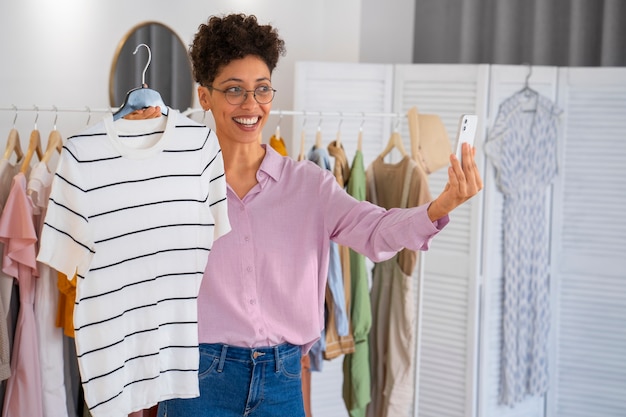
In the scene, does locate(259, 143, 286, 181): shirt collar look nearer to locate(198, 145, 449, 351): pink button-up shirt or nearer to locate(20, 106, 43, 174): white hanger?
locate(198, 145, 449, 351): pink button-up shirt

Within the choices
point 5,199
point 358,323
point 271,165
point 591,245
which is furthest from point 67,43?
point 591,245

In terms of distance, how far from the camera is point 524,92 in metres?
4.05

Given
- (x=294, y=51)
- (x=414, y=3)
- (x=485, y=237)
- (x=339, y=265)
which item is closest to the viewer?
(x=339, y=265)

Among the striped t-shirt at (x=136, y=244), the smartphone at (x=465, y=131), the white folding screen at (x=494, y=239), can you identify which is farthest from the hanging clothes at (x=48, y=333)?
the white folding screen at (x=494, y=239)

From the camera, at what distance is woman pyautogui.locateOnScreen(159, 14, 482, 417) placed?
6.47ft

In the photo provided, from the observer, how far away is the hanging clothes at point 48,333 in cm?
269

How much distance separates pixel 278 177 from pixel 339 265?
0.93 meters

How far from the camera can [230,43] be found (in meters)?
2.02

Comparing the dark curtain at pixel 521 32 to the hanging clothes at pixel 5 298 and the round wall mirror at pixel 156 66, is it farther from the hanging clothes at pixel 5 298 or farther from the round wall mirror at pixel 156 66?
the hanging clothes at pixel 5 298

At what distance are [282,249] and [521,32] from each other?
9.72 feet

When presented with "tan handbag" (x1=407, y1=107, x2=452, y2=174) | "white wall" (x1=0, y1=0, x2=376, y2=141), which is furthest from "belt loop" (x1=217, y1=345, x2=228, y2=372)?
"white wall" (x1=0, y1=0, x2=376, y2=141)

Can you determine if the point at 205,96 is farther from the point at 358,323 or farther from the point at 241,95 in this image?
the point at 358,323

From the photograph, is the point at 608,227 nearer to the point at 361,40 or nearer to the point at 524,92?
the point at 524,92

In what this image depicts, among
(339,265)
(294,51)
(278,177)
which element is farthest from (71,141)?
(294,51)
